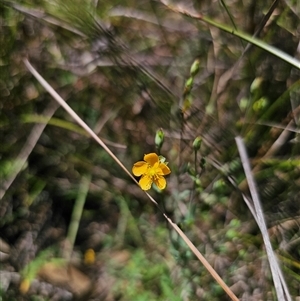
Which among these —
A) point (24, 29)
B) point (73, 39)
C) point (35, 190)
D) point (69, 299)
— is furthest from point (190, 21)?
point (69, 299)

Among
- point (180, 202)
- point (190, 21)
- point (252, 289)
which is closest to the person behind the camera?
point (252, 289)

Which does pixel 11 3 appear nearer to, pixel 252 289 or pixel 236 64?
pixel 236 64

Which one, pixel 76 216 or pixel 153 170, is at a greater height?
pixel 153 170

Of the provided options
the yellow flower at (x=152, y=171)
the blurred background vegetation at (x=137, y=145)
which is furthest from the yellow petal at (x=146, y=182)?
the blurred background vegetation at (x=137, y=145)

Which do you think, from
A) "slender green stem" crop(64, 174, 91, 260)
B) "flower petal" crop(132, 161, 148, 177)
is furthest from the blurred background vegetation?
"flower petal" crop(132, 161, 148, 177)

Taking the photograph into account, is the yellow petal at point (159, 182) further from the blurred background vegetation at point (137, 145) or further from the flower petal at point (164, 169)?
the blurred background vegetation at point (137, 145)

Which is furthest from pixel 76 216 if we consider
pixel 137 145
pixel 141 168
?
pixel 141 168

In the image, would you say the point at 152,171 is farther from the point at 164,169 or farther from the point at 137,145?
the point at 137,145
